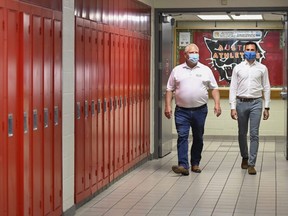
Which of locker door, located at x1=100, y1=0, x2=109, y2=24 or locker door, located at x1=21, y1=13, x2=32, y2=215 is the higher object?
locker door, located at x1=100, y1=0, x2=109, y2=24

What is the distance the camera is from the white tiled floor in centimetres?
687

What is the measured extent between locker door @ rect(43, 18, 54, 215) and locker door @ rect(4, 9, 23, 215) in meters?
0.62

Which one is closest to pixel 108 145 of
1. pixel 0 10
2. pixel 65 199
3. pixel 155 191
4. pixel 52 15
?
pixel 155 191

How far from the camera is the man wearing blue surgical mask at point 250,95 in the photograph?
30.2ft

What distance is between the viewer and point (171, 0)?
10945mm

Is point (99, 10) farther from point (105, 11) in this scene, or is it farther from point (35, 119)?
point (35, 119)

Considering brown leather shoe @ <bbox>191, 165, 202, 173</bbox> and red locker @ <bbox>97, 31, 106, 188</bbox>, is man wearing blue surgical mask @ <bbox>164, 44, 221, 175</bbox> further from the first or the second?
red locker @ <bbox>97, 31, 106, 188</bbox>

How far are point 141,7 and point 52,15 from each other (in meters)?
4.31

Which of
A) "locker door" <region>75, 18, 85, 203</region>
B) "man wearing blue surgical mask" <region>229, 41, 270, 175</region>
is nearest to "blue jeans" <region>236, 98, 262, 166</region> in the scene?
"man wearing blue surgical mask" <region>229, 41, 270, 175</region>

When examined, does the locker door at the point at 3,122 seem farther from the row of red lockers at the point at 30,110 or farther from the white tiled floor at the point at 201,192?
the white tiled floor at the point at 201,192

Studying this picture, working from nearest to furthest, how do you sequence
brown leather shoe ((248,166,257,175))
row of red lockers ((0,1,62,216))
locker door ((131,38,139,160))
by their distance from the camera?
row of red lockers ((0,1,62,216)) → brown leather shoe ((248,166,257,175)) → locker door ((131,38,139,160))

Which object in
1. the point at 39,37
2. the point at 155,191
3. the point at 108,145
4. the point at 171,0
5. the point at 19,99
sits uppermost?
the point at 171,0

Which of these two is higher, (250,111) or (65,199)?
(250,111)

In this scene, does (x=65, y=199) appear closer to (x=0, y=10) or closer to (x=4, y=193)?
(x=4, y=193)
